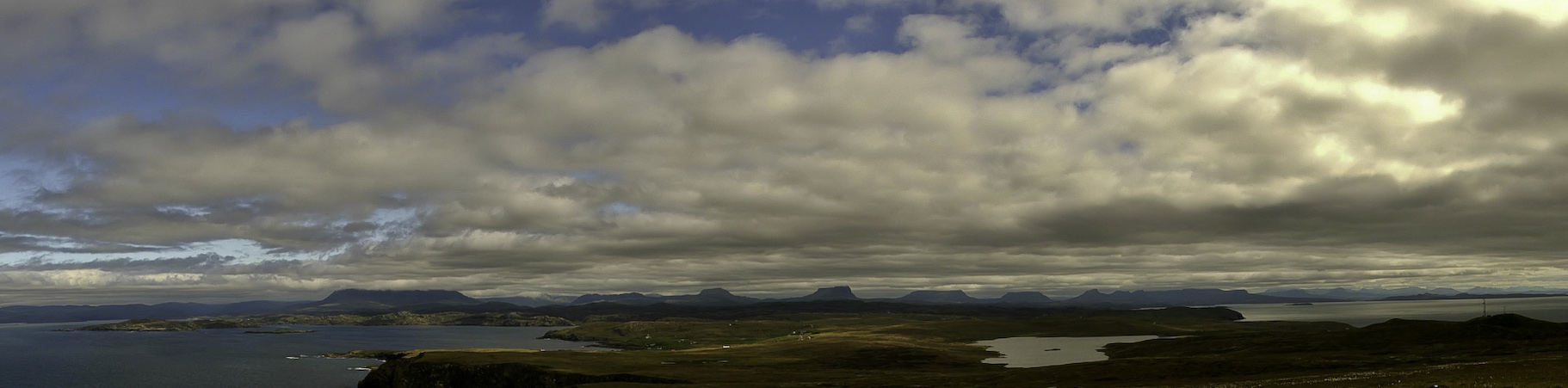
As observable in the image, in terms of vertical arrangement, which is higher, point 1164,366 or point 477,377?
point 1164,366

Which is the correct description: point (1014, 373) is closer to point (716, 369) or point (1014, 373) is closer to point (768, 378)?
point (768, 378)

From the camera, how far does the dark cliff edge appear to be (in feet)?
458

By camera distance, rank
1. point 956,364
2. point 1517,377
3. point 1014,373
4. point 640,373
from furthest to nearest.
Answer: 1. point 956,364
2. point 640,373
3. point 1014,373
4. point 1517,377

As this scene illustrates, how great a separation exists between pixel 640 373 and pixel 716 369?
64.1ft

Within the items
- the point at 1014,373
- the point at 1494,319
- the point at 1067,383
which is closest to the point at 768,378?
the point at 1014,373

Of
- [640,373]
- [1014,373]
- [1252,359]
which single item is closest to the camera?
[1252,359]

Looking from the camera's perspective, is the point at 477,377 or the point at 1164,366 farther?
the point at 477,377

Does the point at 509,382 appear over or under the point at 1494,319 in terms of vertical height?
under

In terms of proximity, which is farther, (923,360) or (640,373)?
(923,360)

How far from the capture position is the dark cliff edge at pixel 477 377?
458 ft

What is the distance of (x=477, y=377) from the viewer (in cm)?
15275

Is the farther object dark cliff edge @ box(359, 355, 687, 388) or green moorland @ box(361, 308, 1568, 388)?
dark cliff edge @ box(359, 355, 687, 388)

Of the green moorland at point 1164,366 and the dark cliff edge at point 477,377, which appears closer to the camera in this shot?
the green moorland at point 1164,366

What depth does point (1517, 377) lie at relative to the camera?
68.1 metres
